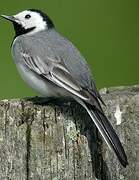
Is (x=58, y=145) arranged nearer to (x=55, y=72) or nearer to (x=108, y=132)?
(x=108, y=132)

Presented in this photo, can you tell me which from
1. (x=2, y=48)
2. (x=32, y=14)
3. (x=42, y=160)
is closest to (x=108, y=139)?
(x=42, y=160)

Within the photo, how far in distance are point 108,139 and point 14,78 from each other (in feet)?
9.20

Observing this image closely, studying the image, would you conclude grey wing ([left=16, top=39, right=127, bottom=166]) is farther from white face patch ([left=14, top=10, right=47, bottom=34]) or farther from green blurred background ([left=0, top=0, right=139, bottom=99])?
green blurred background ([left=0, top=0, right=139, bottom=99])

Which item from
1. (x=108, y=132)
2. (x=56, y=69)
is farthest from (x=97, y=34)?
(x=108, y=132)

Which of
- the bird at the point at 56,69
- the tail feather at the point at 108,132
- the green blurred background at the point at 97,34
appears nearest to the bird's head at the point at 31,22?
the bird at the point at 56,69

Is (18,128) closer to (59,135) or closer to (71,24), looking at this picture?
(59,135)

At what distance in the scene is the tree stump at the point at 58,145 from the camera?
5.24 m

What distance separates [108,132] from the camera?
5.31 m

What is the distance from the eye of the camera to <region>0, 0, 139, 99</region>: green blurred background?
8086mm

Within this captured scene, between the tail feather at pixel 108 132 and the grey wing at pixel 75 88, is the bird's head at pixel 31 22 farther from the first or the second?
the tail feather at pixel 108 132

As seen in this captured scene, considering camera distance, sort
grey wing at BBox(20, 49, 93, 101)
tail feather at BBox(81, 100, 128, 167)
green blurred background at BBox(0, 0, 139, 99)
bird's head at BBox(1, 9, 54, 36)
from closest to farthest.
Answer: tail feather at BBox(81, 100, 128, 167)
grey wing at BBox(20, 49, 93, 101)
bird's head at BBox(1, 9, 54, 36)
green blurred background at BBox(0, 0, 139, 99)

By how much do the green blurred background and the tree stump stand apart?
2415 mm

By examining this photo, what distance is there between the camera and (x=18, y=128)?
17.4 feet

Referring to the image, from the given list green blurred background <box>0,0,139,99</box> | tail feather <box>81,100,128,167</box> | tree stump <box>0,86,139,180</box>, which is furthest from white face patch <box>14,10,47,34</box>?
tree stump <box>0,86,139,180</box>
